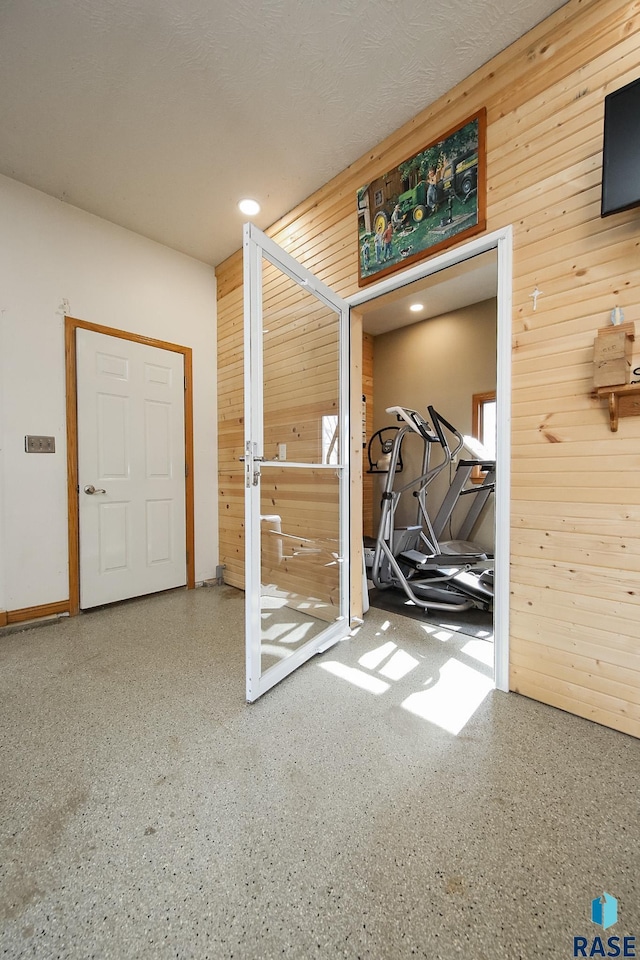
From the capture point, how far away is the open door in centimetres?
175

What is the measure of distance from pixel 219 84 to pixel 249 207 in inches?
35.8

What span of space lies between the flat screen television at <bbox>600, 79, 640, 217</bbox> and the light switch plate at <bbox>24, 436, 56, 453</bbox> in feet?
11.2

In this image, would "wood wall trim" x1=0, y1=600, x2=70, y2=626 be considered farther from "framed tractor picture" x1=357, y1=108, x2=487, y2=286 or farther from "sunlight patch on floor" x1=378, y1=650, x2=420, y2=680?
"framed tractor picture" x1=357, y1=108, x2=487, y2=286

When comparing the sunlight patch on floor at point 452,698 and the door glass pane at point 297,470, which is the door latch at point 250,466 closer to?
the door glass pane at point 297,470

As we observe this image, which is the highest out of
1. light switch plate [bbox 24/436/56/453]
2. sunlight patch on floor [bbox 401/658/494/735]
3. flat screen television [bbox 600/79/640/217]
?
flat screen television [bbox 600/79/640/217]

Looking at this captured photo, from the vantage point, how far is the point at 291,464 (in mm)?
2074

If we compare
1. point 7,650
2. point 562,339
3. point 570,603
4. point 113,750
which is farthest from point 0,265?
point 570,603

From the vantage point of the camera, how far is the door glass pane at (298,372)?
1932mm

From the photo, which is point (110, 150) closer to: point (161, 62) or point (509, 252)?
point (161, 62)

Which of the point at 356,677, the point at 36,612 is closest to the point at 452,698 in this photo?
the point at 356,677

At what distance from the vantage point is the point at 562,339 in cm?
163

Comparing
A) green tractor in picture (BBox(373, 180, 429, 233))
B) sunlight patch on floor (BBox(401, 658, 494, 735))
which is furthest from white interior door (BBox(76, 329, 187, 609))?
sunlight patch on floor (BBox(401, 658, 494, 735))

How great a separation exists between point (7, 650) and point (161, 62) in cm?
335

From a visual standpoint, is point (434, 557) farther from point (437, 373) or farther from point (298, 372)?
point (437, 373)
